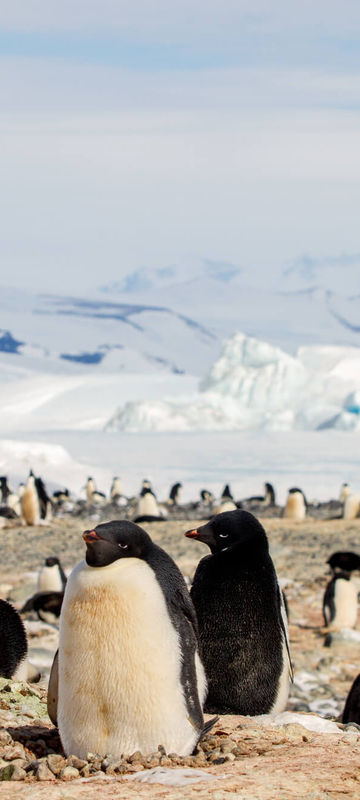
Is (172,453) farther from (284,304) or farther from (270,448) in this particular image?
(284,304)

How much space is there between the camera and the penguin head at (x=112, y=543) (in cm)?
258

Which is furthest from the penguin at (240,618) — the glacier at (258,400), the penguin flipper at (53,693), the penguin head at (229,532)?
the glacier at (258,400)

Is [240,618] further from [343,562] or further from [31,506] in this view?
[31,506]

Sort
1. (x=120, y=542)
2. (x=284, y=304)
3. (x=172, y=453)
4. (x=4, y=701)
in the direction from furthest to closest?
(x=284, y=304) < (x=172, y=453) < (x=4, y=701) < (x=120, y=542)

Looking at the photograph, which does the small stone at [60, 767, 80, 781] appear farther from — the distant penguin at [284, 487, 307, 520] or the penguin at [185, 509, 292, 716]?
the distant penguin at [284, 487, 307, 520]

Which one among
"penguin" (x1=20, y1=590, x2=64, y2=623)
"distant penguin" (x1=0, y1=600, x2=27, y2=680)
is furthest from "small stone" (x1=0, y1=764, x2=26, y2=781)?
"penguin" (x1=20, y1=590, x2=64, y2=623)

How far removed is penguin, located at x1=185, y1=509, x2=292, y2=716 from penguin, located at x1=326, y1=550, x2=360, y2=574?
19.6ft

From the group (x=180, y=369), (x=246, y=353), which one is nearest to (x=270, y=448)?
(x=246, y=353)

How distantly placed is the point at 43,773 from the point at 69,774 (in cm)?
6

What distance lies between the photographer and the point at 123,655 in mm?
2633

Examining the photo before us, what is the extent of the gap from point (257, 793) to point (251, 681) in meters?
1.34

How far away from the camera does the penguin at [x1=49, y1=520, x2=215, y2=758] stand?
261 cm

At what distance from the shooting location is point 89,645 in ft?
8.66

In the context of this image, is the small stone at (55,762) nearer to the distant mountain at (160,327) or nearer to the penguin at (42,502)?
the penguin at (42,502)
